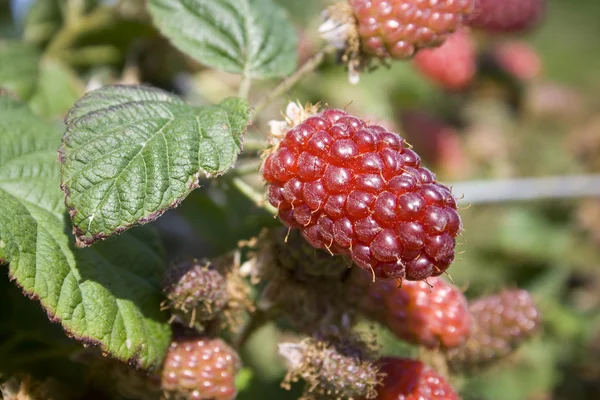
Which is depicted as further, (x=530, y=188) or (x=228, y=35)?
(x=530, y=188)

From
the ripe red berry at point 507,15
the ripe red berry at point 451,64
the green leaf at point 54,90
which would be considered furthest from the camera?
the ripe red berry at point 451,64

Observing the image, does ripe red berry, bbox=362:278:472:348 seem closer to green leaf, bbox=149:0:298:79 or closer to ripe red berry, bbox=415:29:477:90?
green leaf, bbox=149:0:298:79

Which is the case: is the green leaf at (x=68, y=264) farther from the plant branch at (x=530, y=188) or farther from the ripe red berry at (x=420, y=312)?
the plant branch at (x=530, y=188)

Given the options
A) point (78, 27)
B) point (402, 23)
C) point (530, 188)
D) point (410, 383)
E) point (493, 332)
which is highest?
point (402, 23)

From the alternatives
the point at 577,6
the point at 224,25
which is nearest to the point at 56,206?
the point at 224,25

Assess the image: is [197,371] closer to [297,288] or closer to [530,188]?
[297,288]

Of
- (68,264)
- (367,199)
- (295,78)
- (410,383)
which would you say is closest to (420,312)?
(410,383)

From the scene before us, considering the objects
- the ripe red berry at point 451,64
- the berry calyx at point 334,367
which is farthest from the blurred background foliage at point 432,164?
the berry calyx at point 334,367
